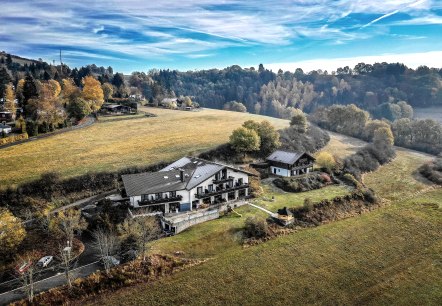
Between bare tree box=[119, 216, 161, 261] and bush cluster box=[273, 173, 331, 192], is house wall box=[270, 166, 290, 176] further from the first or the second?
bare tree box=[119, 216, 161, 261]

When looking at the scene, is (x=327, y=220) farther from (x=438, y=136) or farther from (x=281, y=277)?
(x=438, y=136)

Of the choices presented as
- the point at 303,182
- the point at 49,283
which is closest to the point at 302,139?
the point at 303,182

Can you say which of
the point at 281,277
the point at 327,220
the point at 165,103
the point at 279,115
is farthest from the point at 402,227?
the point at 279,115

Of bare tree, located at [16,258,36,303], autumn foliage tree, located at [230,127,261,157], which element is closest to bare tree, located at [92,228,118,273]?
bare tree, located at [16,258,36,303]

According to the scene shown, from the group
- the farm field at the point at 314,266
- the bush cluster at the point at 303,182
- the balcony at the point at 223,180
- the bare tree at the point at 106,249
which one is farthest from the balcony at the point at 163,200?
the bush cluster at the point at 303,182

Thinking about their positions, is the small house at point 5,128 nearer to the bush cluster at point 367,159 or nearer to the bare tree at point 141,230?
the bare tree at point 141,230
